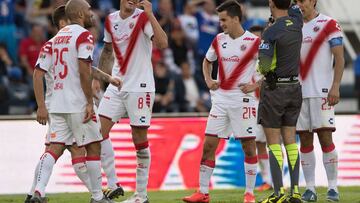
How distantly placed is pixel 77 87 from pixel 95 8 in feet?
34.3

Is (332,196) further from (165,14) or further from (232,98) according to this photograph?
(165,14)

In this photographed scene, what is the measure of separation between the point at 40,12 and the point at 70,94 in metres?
10.3

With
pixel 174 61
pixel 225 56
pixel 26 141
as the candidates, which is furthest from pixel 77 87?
pixel 174 61

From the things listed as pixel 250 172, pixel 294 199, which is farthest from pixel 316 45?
pixel 294 199

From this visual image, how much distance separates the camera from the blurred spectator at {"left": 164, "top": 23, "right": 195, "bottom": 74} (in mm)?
23656

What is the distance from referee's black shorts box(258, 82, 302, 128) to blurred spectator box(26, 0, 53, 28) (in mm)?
10273

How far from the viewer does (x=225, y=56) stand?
1504 cm

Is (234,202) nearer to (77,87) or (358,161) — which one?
(77,87)

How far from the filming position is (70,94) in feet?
44.8

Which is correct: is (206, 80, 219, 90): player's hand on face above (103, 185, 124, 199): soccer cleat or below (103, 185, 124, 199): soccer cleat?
above

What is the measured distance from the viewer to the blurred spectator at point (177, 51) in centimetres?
2366

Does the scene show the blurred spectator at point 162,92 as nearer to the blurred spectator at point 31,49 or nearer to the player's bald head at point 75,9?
the blurred spectator at point 31,49

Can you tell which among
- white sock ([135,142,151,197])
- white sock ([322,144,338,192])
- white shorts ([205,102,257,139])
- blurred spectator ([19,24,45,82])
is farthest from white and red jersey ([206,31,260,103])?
blurred spectator ([19,24,45,82])

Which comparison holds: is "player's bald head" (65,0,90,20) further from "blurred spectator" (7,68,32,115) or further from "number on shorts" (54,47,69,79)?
"blurred spectator" (7,68,32,115)
